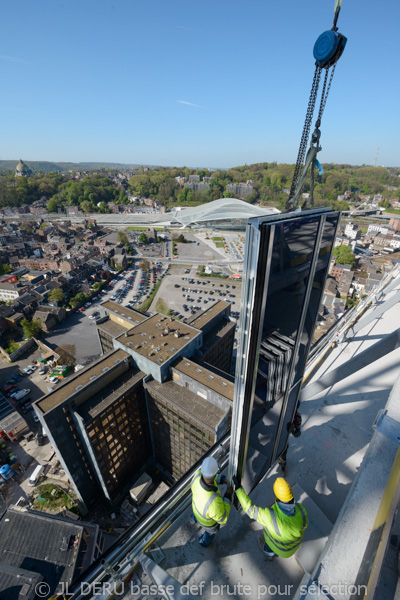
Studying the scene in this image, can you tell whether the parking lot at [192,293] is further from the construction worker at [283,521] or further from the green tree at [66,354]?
the construction worker at [283,521]

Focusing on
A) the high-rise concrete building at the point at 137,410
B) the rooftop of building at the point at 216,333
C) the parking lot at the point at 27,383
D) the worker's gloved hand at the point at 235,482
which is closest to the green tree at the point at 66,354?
the parking lot at the point at 27,383

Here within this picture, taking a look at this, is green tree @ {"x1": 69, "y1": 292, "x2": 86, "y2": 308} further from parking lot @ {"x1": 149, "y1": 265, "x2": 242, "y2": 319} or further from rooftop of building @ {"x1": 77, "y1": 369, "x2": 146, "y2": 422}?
rooftop of building @ {"x1": 77, "y1": 369, "x2": 146, "y2": 422}

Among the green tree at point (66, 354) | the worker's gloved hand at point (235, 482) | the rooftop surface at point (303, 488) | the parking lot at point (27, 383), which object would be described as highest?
the worker's gloved hand at point (235, 482)

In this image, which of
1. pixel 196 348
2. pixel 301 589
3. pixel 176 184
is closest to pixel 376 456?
pixel 301 589

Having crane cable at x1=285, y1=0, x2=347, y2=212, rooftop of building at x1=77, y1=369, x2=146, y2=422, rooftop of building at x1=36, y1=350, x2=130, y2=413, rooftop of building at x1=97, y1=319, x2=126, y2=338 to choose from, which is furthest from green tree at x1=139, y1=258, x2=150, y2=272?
crane cable at x1=285, y1=0, x2=347, y2=212

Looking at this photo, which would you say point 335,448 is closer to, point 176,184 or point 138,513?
point 138,513

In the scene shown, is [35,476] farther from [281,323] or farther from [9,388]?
[281,323]
